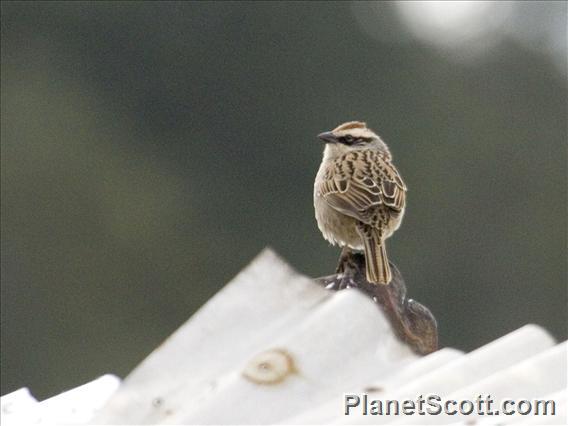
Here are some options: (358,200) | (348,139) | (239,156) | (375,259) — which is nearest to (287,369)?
(375,259)

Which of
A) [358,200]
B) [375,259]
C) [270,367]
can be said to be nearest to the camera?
[270,367]

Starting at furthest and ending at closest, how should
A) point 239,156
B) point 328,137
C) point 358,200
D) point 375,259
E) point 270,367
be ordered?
point 239,156, point 328,137, point 358,200, point 375,259, point 270,367

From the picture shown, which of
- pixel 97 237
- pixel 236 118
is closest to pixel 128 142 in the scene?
pixel 236 118

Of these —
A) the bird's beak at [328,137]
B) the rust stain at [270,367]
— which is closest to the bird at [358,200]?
the bird's beak at [328,137]

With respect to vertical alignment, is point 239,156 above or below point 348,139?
above

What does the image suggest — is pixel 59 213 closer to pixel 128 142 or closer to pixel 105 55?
pixel 128 142

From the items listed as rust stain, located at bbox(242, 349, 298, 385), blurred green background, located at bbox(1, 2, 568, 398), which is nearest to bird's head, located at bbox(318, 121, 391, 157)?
rust stain, located at bbox(242, 349, 298, 385)

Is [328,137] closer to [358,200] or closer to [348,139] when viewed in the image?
[348,139]
